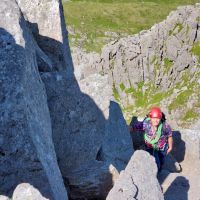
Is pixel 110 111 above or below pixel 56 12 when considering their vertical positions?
below

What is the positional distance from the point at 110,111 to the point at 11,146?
7.32 meters

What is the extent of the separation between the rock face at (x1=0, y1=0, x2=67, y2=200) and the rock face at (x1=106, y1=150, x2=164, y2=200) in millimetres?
1755

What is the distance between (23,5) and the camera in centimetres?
2108

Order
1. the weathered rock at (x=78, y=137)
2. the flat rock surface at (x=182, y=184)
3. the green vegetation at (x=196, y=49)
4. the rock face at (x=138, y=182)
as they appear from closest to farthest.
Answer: the rock face at (x=138, y=182) → the weathered rock at (x=78, y=137) → the flat rock surface at (x=182, y=184) → the green vegetation at (x=196, y=49)

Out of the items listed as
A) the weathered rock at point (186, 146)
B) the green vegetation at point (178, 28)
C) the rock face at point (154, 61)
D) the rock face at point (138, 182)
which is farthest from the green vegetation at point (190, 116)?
the rock face at point (138, 182)

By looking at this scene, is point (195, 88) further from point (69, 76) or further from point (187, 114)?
point (69, 76)

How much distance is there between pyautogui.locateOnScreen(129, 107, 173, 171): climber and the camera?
59.5 feet

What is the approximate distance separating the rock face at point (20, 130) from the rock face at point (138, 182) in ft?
5.76

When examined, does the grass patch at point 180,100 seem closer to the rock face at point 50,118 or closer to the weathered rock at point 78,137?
the rock face at point 50,118

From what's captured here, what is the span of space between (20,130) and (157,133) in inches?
320

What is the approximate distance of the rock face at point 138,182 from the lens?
41.0 ft

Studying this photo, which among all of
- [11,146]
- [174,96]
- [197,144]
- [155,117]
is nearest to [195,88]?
[174,96]

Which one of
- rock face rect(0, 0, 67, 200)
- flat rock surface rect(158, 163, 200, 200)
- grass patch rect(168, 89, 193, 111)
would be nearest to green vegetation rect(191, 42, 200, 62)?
grass patch rect(168, 89, 193, 111)

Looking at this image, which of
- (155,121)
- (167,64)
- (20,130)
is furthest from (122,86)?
(20,130)
